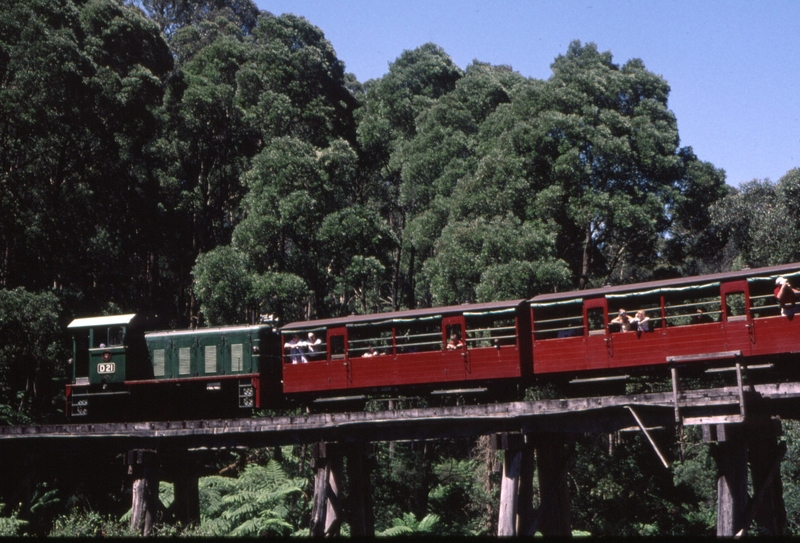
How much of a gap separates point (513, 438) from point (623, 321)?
490 cm

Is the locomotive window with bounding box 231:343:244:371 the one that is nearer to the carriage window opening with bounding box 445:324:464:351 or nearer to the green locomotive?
the green locomotive

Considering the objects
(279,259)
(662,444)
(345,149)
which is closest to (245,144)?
(345,149)

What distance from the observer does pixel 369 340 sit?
69.9ft

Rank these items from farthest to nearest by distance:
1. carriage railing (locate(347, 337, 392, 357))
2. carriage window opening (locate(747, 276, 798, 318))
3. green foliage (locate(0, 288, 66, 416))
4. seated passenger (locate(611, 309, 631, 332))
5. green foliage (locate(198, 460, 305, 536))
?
green foliage (locate(0, 288, 66, 416))
green foliage (locate(198, 460, 305, 536))
carriage railing (locate(347, 337, 392, 357))
seated passenger (locate(611, 309, 631, 332))
carriage window opening (locate(747, 276, 798, 318))

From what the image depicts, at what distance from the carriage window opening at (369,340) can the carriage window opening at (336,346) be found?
226 mm

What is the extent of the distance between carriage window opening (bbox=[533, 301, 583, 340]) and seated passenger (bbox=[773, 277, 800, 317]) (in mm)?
4496

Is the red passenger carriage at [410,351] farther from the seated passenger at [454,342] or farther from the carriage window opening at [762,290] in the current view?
the carriage window opening at [762,290]

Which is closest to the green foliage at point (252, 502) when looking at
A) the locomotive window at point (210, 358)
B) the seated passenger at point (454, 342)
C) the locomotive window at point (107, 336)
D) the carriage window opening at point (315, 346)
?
the locomotive window at point (210, 358)

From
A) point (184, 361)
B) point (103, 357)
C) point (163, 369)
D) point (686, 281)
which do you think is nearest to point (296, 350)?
point (184, 361)

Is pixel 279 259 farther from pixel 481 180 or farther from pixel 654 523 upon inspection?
pixel 654 523

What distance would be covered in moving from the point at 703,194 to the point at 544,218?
12.3 m

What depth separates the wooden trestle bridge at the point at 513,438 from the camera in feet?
48.7

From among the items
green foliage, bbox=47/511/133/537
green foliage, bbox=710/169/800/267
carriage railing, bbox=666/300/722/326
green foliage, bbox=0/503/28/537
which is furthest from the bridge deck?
green foliage, bbox=710/169/800/267

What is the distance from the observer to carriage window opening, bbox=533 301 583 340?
20219 mm
